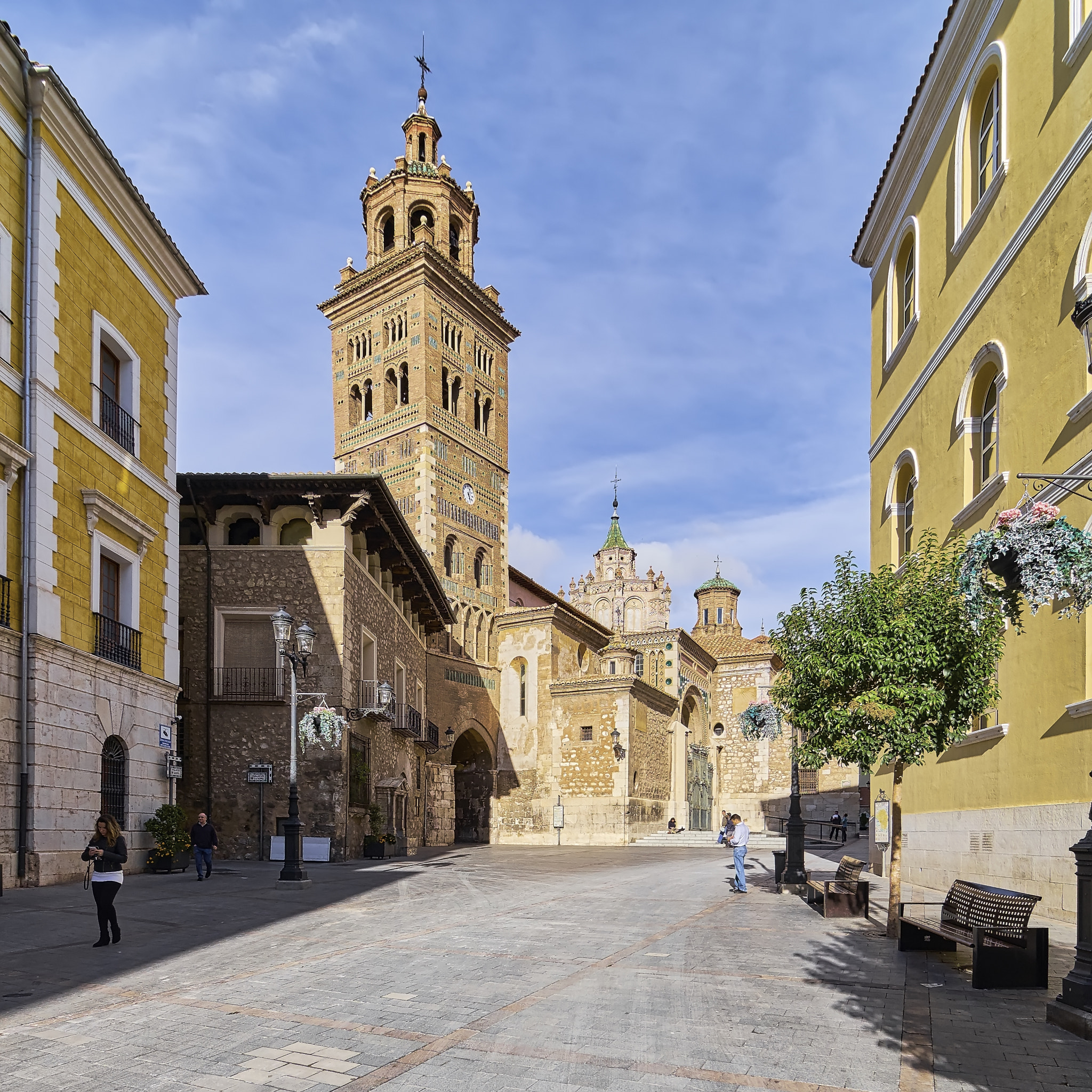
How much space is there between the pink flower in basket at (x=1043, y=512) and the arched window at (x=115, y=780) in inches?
617

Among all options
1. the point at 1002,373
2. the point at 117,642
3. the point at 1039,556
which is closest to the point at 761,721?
the point at 1002,373

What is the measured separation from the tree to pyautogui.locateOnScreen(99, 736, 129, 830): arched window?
12.3m

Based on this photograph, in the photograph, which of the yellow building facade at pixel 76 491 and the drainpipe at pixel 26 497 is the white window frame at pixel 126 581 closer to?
the yellow building facade at pixel 76 491

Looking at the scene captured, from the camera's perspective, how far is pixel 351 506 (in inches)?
993

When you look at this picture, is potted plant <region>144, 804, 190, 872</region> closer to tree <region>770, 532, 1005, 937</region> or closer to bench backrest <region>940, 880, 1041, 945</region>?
tree <region>770, 532, 1005, 937</region>

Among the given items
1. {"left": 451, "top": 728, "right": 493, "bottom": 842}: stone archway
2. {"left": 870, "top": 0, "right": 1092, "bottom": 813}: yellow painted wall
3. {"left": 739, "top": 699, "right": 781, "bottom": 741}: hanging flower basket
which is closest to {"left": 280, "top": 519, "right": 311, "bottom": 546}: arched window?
{"left": 739, "top": 699, "right": 781, "bottom": 741}: hanging flower basket

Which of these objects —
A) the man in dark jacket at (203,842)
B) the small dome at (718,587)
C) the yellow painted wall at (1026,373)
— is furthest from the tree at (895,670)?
the small dome at (718,587)

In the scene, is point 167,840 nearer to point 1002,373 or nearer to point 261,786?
point 261,786

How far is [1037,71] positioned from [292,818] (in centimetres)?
1559

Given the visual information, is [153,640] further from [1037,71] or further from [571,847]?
[571,847]

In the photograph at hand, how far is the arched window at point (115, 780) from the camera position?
1753cm

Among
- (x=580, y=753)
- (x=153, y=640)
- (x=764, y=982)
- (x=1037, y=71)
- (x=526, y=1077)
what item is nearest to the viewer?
(x=526, y=1077)

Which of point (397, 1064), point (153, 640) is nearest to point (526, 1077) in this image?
point (397, 1064)

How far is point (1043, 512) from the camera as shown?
6.87 m
